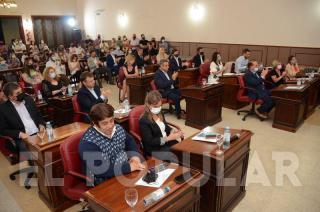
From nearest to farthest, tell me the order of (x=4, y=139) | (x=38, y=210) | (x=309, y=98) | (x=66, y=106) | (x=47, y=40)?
(x=38, y=210)
(x=4, y=139)
(x=66, y=106)
(x=309, y=98)
(x=47, y=40)

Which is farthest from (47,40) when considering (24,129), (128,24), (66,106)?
(24,129)

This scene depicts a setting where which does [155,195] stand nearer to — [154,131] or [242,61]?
→ [154,131]

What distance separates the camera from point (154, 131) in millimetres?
2949

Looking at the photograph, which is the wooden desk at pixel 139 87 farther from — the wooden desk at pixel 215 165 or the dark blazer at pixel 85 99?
the wooden desk at pixel 215 165

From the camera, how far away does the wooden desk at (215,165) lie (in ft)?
7.88

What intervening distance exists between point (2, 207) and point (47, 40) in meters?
15.6

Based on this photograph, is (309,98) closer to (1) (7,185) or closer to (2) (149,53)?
(1) (7,185)

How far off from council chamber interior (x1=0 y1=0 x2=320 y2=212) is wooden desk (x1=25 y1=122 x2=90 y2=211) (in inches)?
0.6

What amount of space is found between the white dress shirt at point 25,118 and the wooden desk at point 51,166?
793mm

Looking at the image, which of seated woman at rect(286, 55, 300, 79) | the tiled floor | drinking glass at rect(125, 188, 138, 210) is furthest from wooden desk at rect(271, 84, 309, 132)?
drinking glass at rect(125, 188, 138, 210)

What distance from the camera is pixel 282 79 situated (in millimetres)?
6113

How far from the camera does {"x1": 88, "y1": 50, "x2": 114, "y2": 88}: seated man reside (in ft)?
31.0

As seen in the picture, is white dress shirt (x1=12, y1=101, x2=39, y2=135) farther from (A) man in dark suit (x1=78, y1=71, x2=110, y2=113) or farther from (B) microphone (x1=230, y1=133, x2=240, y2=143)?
(B) microphone (x1=230, y1=133, x2=240, y2=143)

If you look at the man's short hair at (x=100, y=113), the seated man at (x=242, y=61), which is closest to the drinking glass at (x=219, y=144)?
the man's short hair at (x=100, y=113)
